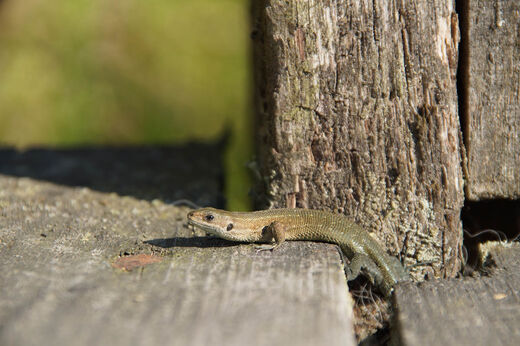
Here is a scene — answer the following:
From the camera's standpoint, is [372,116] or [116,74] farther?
[116,74]

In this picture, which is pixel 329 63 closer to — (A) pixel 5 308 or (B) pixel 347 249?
(B) pixel 347 249

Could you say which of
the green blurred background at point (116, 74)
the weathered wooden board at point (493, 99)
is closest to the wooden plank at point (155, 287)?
the weathered wooden board at point (493, 99)

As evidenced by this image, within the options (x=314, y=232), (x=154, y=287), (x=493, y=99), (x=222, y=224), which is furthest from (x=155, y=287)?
(x=493, y=99)

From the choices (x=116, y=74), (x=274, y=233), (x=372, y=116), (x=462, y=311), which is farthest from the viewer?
(x=116, y=74)

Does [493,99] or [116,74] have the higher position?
[116,74]

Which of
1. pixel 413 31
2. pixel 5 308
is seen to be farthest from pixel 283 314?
pixel 413 31

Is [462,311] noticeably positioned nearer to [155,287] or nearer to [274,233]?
[274,233]
